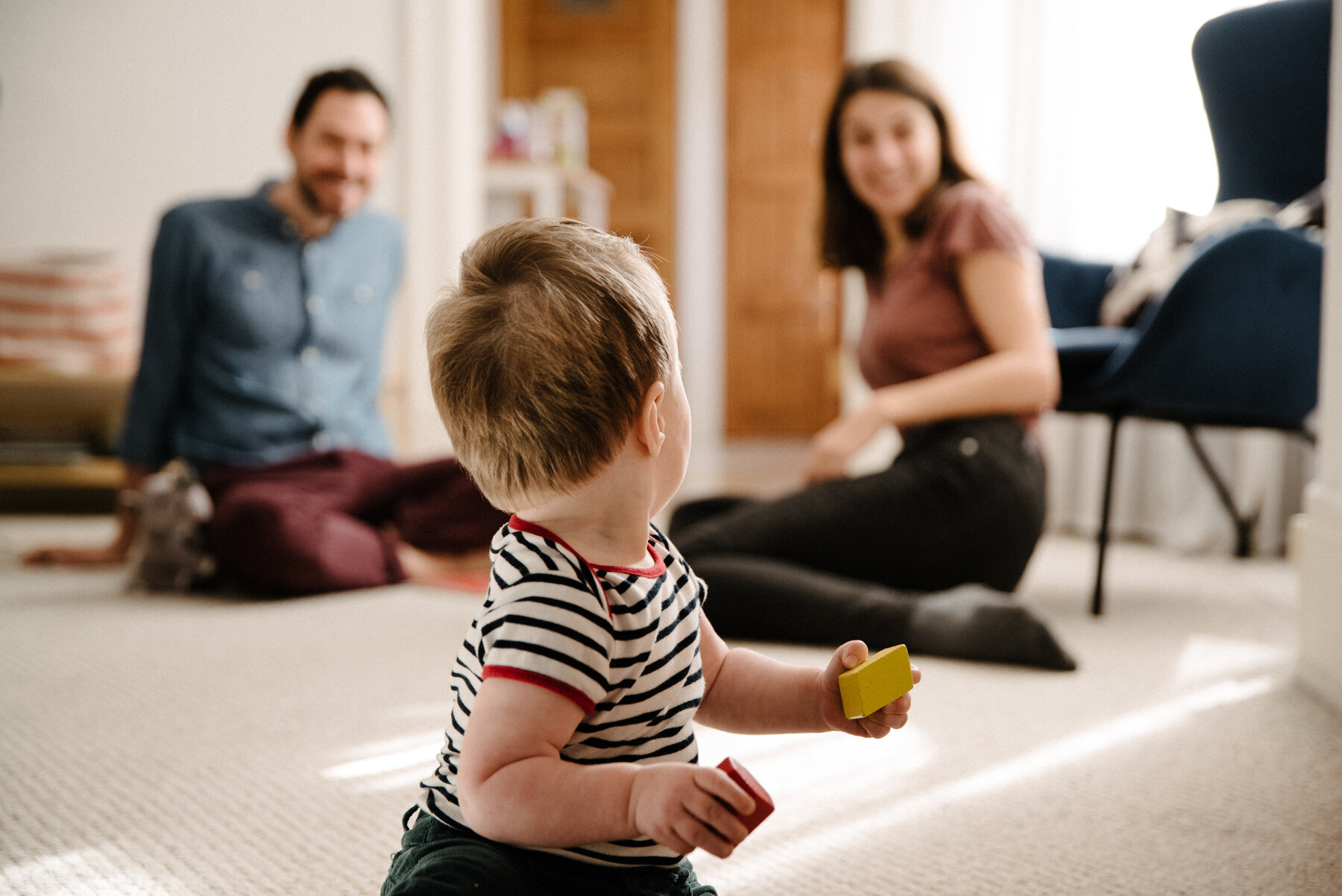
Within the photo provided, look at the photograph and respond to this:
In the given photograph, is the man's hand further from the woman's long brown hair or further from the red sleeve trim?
the red sleeve trim

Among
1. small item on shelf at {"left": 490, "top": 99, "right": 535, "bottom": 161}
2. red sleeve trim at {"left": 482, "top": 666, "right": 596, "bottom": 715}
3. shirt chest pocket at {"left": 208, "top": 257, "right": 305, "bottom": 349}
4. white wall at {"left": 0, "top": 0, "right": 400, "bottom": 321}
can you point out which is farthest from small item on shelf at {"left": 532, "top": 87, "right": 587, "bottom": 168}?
red sleeve trim at {"left": 482, "top": 666, "right": 596, "bottom": 715}

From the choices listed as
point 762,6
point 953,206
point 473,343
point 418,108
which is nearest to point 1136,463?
point 953,206

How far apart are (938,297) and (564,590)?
1190 millimetres

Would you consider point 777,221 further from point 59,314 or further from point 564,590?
point 564,590

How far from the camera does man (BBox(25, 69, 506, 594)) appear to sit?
73.0 inches

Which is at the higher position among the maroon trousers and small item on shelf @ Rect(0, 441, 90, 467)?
the maroon trousers

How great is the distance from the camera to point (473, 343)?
20.6 inches

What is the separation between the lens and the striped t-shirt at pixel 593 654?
49 cm

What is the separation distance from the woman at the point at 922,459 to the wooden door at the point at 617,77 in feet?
11.6

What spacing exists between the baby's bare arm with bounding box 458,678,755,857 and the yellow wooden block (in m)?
0.12

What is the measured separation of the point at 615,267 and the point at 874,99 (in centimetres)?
120

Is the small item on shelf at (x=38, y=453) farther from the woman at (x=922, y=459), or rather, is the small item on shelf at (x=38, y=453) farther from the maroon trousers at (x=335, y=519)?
the woman at (x=922, y=459)

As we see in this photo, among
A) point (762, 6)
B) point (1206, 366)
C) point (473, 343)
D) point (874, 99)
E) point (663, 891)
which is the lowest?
point (663, 891)

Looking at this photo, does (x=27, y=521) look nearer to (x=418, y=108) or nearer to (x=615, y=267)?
(x=418, y=108)
